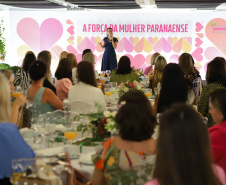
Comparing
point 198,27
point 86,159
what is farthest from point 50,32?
point 86,159

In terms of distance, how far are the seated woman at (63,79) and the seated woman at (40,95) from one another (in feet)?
4.05

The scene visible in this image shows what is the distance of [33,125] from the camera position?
380 cm

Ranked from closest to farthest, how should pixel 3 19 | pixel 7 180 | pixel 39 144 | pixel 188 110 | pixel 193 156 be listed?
1. pixel 193 156
2. pixel 188 110
3. pixel 7 180
4. pixel 39 144
5. pixel 3 19

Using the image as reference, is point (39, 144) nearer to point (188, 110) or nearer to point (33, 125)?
point (33, 125)

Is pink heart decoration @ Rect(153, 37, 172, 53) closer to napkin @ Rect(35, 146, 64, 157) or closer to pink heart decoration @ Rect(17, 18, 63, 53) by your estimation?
pink heart decoration @ Rect(17, 18, 63, 53)

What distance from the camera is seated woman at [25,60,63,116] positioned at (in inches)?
191

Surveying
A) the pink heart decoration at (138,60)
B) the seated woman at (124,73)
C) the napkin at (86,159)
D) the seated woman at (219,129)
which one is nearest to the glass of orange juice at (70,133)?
the napkin at (86,159)

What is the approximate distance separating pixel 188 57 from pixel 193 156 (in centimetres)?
545

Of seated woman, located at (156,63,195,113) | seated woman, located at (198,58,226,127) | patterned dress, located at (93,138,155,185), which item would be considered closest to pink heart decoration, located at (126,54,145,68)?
seated woman, located at (198,58,226,127)

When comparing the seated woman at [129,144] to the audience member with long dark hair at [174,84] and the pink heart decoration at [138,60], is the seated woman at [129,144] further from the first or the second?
the pink heart decoration at [138,60]

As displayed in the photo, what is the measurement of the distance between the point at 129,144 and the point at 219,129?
2.19 feet

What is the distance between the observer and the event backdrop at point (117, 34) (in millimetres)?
14188

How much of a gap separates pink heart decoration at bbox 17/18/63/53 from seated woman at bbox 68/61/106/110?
969 centimetres

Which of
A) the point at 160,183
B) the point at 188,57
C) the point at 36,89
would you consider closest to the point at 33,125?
the point at 36,89
